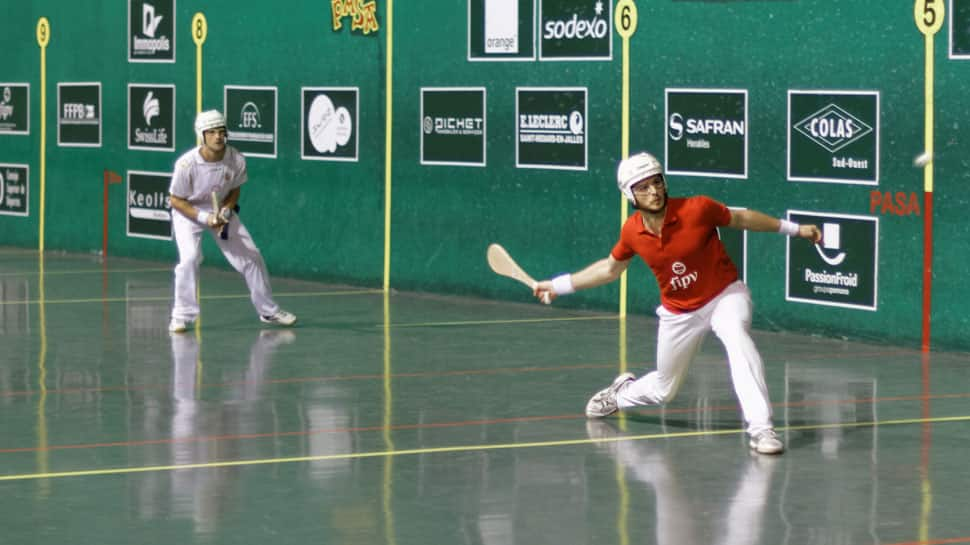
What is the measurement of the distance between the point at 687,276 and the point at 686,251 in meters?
0.19

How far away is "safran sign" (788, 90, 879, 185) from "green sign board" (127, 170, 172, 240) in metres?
8.27

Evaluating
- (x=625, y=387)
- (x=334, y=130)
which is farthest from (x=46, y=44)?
(x=625, y=387)

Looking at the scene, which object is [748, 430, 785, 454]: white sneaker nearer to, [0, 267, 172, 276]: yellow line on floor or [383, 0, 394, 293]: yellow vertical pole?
[383, 0, 394, 293]: yellow vertical pole

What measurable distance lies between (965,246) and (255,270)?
17.1ft

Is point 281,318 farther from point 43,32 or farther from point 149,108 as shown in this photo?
point 43,32

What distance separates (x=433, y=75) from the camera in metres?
18.0

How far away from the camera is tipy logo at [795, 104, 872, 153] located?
1450 centimetres

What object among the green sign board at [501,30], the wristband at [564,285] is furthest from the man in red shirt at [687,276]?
the green sign board at [501,30]

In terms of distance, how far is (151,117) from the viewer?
2139 centimetres

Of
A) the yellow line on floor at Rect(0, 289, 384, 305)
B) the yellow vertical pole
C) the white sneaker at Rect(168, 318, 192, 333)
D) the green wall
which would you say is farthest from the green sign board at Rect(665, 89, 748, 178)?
the white sneaker at Rect(168, 318, 192, 333)

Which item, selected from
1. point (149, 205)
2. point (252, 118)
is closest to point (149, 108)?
point (149, 205)

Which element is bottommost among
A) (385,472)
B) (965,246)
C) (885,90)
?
(385,472)

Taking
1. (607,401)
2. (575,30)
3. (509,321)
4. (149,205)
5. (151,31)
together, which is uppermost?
(151,31)

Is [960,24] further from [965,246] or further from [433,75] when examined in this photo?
[433,75]
